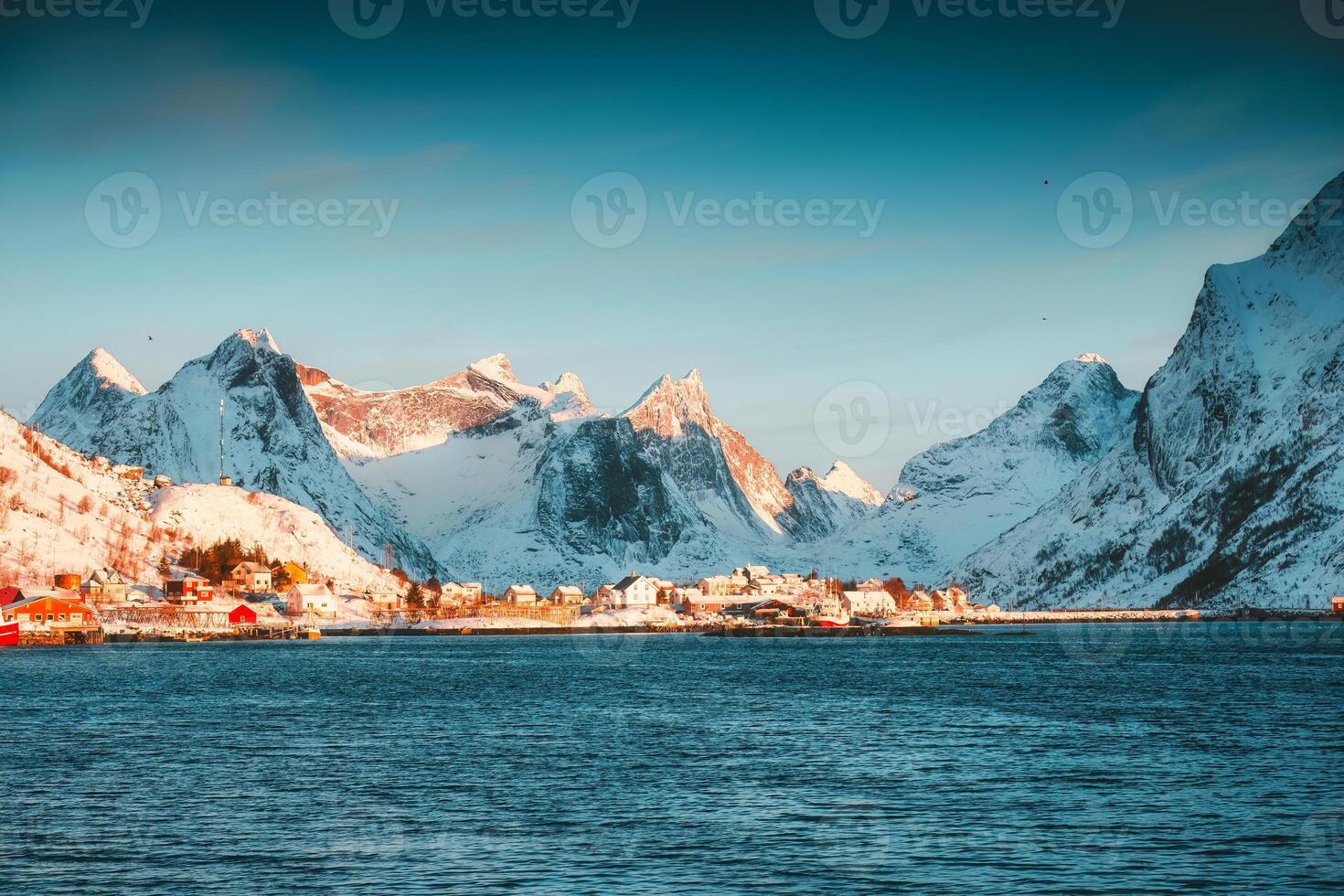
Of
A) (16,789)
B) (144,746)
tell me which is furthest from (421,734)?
(16,789)

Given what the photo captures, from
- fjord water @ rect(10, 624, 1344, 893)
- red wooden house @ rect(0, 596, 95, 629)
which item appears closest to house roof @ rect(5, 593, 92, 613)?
red wooden house @ rect(0, 596, 95, 629)

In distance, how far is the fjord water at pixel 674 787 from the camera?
40.5 m

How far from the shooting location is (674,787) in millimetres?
55750

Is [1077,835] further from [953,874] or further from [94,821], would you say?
[94,821]

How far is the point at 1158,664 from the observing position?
140 meters

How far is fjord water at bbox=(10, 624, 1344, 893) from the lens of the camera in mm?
40469

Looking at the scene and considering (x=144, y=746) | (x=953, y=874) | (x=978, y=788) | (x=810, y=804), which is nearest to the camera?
(x=953, y=874)

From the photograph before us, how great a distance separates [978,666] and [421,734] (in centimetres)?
7975
